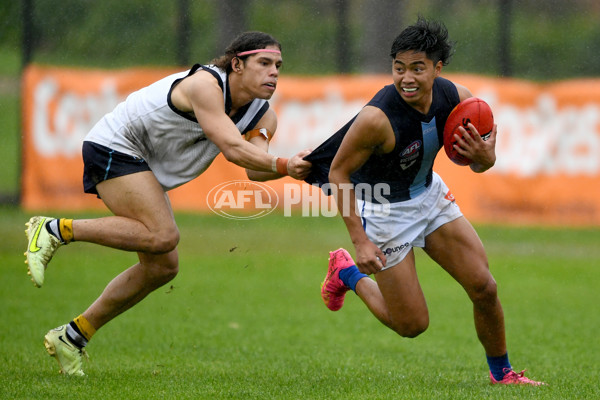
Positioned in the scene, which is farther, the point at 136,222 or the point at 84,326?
the point at 84,326

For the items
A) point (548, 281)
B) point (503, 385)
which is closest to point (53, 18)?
point (548, 281)

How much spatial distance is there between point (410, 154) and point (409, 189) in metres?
0.28

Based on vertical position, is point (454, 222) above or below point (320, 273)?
above

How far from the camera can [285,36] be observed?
16.9 m

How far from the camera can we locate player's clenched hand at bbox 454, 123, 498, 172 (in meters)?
4.65

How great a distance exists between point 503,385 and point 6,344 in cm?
352

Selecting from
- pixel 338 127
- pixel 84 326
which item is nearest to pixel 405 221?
pixel 84 326

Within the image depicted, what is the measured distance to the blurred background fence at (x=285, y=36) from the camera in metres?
14.7

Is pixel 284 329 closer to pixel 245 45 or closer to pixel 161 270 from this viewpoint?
pixel 161 270

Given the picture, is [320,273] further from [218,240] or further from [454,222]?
[454,222]

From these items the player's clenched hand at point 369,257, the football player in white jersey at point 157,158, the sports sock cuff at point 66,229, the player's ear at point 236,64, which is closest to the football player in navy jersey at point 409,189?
the player's clenched hand at point 369,257

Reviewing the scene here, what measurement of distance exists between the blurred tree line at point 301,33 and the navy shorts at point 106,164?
9.18m

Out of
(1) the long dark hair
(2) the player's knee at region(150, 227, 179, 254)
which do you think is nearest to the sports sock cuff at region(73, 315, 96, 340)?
(2) the player's knee at region(150, 227, 179, 254)

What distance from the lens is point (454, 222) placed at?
4.97 m
